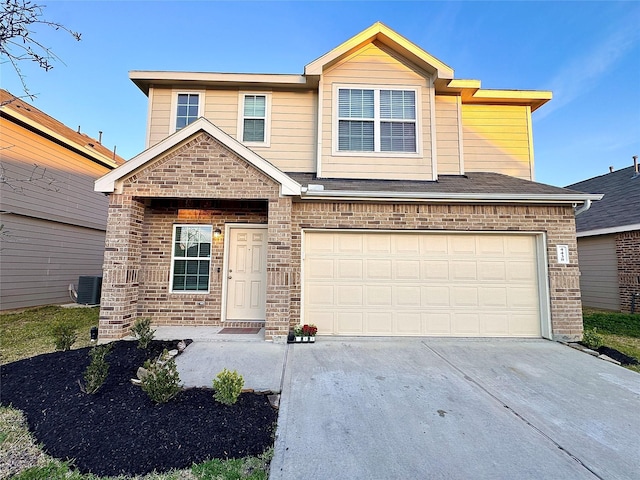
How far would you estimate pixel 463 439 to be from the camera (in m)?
2.78

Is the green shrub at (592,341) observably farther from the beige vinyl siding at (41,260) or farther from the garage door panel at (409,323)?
the beige vinyl siding at (41,260)

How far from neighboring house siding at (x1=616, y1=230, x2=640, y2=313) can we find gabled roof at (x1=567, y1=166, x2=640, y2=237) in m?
0.32

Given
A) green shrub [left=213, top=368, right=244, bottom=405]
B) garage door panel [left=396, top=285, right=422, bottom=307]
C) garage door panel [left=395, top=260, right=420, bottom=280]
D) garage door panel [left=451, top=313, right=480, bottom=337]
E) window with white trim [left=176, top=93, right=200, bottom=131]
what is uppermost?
window with white trim [left=176, top=93, right=200, bottom=131]

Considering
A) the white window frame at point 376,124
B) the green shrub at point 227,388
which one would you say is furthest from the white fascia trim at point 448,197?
the green shrub at point 227,388

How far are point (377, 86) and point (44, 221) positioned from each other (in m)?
10.8

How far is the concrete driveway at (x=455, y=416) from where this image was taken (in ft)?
7.98

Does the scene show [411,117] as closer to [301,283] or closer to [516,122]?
[516,122]

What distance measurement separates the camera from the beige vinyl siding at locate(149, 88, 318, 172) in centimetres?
746

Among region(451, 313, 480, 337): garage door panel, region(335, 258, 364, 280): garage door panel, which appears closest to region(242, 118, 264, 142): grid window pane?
region(335, 258, 364, 280): garage door panel

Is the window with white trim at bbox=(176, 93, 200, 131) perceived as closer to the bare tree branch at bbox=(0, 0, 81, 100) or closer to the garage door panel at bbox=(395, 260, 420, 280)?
the bare tree branch at bbox=(0, 0, 81, 100)

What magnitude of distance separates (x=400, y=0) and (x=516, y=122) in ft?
16.2

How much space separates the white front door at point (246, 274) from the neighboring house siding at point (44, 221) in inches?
205

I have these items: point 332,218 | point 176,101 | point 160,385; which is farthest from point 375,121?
point 160,385

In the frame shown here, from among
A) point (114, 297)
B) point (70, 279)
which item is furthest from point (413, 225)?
point (70, 279)
